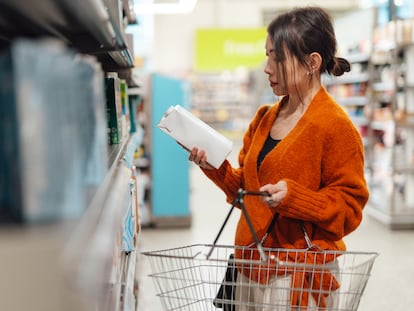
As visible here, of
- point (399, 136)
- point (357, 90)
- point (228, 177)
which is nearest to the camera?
point (228, 177)

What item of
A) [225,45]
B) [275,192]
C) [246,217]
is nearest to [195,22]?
[225,45]

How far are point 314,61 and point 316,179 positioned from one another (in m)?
0.41

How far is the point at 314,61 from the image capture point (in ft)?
6.34

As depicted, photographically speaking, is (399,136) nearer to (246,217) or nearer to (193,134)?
(193,134)

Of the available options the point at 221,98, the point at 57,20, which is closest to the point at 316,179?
the point at 57,20

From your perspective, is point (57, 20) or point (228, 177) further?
point (228, 177)

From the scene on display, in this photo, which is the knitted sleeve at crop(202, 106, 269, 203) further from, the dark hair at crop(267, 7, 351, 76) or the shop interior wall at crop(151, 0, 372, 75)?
the shop interior wall at crop(151, 0, 372, 75)

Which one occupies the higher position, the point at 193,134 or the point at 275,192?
the point at 193,134

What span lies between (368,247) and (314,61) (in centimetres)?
387

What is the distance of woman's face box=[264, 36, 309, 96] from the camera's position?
6.35ft

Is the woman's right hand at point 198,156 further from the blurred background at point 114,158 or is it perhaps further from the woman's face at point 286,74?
the woman's face at point 286,74

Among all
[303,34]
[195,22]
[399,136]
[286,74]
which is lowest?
[399,136]

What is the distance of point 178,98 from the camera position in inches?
240

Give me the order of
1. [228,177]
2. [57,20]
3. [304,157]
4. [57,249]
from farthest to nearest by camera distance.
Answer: [228,177] → [304,157] → [57,20] → [57,249]
